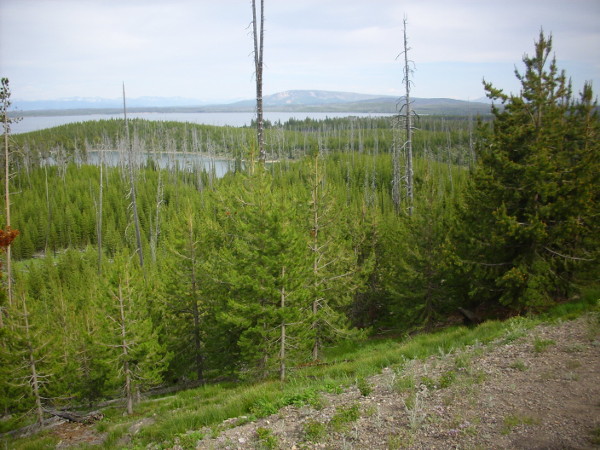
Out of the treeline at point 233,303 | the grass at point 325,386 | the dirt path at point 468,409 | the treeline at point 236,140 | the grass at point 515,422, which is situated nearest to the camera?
the dirt path at point 468,409

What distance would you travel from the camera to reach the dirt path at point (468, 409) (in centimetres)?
584

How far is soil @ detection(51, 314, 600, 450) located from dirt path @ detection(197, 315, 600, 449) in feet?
0.05

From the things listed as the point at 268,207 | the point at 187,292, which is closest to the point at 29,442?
the point at 187,292

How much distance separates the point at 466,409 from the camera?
6.60 meters

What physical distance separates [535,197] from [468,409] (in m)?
7.91

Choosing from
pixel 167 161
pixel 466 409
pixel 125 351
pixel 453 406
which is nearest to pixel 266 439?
pixel 453 406

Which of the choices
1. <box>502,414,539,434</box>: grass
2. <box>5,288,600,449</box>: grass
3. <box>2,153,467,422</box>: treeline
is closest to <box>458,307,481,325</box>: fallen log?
<box>2,153,467,422</box>: treeline

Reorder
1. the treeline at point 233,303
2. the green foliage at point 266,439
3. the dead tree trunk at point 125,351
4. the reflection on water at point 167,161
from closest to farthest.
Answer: the green foliage at point 266,439 < the treeline at point 233,303 < the dead tree trunk at point 125,351 < the reflection on water at point 167,161

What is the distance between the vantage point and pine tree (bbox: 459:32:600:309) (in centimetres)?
1139

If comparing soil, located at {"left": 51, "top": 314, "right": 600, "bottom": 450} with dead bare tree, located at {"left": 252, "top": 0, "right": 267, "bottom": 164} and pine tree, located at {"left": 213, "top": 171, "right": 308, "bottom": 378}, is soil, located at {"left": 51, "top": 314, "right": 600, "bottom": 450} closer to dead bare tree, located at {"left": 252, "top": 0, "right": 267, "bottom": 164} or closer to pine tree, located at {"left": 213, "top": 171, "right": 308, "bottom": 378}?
pine tree, located at {"left": 213, "top": 171, "right": 308, "bottom": 378}

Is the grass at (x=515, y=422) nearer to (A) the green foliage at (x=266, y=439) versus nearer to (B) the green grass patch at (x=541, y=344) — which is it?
(B) the green grass patch at (x=541, y=344)

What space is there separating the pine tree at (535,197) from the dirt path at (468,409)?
344 centimetres

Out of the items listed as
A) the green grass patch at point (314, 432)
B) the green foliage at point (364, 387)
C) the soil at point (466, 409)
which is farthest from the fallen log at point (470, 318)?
the green grass patch at point (314, 432)

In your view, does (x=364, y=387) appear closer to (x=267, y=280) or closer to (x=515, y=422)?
(x=515, y=422)
